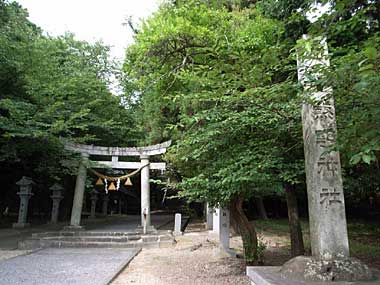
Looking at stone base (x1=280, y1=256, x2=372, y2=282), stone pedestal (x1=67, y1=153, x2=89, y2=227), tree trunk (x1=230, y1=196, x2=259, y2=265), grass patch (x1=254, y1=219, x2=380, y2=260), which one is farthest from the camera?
stone pedestal (x1=67, y1=153, x2=89, y2=227)

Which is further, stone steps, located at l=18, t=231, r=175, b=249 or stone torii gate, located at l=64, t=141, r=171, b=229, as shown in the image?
stone torii gate, located at l=64, t=141, r=171, b=229

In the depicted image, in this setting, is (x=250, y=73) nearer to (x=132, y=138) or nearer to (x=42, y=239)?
(x=42, y=239)

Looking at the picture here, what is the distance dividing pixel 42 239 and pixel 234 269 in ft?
21.7

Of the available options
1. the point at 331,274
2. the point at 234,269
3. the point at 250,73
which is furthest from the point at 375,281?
the point at 234,269

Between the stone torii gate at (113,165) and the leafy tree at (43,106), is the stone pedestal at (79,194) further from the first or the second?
the leafy tree at (43,106)

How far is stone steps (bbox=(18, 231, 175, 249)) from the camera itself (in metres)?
9.63

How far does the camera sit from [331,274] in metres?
3.14

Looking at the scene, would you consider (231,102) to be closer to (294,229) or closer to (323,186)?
(323,186)

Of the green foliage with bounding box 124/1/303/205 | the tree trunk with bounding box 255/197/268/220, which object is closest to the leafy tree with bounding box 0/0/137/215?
the green foliage with bounding box 124/1/303/205

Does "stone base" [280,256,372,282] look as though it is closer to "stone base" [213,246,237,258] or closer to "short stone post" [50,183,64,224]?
"stone base" [213,246,237,258]

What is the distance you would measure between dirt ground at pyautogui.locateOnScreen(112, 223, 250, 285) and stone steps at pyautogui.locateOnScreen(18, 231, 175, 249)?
77 cm

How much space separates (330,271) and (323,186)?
3.06 feet

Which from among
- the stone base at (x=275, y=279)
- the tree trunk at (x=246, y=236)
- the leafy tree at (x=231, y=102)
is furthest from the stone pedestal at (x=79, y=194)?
the stone base at (x=275, y=279)

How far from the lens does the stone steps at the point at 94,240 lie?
963 cm
